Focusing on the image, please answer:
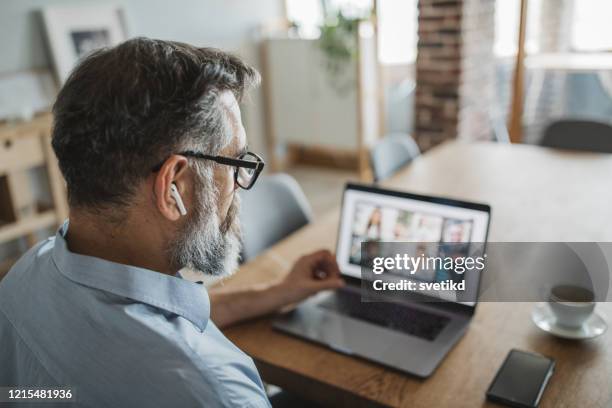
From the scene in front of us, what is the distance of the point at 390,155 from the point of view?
2635 millimetres

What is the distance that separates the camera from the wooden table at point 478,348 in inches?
41.3

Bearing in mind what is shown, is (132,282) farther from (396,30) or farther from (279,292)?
(396,30)

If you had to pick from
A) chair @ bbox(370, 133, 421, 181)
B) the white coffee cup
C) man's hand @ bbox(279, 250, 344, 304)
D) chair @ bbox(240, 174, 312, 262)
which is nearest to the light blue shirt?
man's hand @ bbox(279, 250, 344, 304)

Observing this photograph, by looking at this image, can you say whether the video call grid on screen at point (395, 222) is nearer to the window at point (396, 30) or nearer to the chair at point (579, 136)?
the chair at point (579, 136)

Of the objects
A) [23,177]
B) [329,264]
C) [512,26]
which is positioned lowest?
[23,177]

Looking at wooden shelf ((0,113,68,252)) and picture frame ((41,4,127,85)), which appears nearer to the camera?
wooden shelf ((0,113,68,252))

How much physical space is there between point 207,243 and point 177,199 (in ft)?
0.40

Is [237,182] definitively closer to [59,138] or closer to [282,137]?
[59,138]

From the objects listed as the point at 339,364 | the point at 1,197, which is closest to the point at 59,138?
the point at 339,364

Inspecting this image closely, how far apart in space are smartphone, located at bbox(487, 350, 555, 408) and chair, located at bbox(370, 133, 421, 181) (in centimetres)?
146

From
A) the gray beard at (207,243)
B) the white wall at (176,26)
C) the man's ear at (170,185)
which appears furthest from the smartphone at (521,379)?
the white wall at (176,26)

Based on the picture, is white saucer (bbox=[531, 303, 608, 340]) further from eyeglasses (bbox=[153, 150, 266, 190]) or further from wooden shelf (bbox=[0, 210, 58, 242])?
wooden shelf (bbox=[0, 210, 58, 242])

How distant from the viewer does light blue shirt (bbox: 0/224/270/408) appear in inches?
30.8

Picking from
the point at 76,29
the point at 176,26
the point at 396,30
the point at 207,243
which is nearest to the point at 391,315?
the point at 207,243
